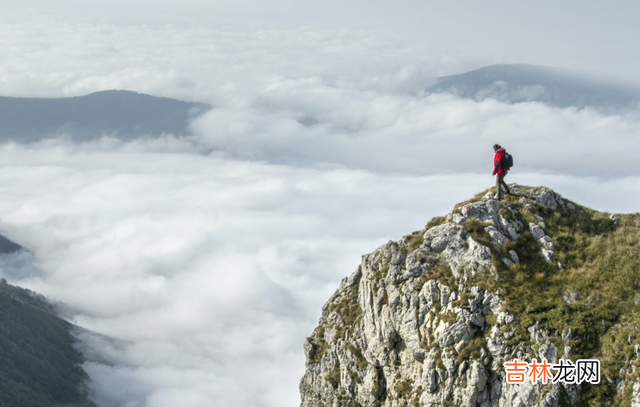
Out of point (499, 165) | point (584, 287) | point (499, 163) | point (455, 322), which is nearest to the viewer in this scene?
point (584, 287)

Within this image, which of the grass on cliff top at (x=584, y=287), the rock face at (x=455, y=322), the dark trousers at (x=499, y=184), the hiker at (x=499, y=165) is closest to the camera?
the grass on cliff top at (x=584, y=287)

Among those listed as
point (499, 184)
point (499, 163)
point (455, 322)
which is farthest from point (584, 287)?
point (499, 163)

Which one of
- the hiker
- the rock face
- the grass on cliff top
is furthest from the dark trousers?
the grass on cliff top

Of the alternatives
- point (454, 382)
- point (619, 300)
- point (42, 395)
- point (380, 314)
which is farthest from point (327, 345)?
point (42, 395)

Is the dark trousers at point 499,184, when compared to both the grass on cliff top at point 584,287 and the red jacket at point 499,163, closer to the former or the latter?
the red jacket at point 499,163

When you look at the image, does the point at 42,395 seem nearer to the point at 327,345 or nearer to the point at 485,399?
the point at 327,345

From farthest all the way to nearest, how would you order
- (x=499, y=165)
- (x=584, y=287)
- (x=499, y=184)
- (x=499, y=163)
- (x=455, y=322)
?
(x=499, y=184)
(x=499, y=165)
(x=499, y=163)
(x=455, y=322)
(x=584, y=287)

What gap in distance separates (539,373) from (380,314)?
1215 cm

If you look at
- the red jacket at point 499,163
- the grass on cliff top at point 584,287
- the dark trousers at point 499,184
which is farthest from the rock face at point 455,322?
the red jacket at point 499,163

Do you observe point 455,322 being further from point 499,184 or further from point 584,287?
point 499,184

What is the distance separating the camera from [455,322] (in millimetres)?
29562

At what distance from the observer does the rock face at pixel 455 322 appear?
2695cm

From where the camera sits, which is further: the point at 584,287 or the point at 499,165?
the point at 499,165

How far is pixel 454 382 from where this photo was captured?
2864cm
